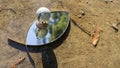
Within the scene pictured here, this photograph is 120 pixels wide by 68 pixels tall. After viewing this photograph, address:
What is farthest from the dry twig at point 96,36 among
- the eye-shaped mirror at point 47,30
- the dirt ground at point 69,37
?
the eye-shaped mirror at point 47,30

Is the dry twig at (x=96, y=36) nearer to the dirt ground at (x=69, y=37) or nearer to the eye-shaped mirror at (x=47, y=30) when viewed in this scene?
the dirt ground at (x=69, y=37)

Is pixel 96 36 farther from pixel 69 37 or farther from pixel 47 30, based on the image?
pixel 47 30

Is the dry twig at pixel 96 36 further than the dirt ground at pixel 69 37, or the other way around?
the dry twig at pixel 96 36

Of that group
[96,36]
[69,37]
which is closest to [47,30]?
[69,37]

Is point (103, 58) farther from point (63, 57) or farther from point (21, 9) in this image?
point (21, 9)

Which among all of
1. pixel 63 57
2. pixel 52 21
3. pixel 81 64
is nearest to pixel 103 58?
pixel 81 64
